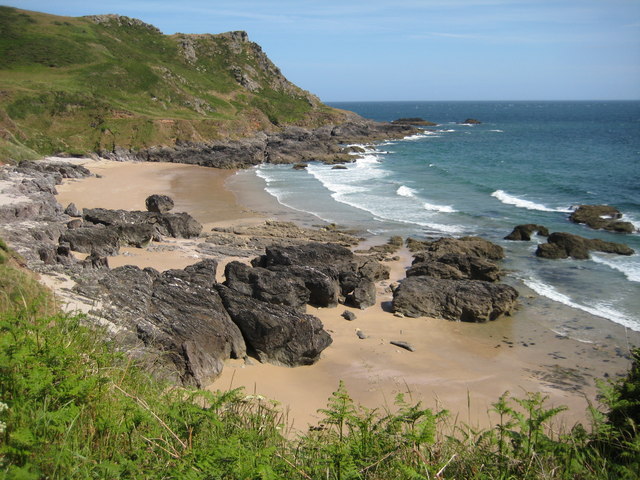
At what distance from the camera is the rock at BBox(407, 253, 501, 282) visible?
21.4 meters

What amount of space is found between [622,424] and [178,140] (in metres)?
61.6

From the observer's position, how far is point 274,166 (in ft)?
197

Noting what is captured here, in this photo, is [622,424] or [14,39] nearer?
[622,424]

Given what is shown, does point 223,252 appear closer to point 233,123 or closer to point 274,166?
point 274,166

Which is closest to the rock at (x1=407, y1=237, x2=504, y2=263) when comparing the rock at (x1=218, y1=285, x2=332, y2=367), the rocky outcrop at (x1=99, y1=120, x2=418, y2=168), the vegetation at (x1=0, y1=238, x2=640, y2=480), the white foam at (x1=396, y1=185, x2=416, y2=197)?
the rock at (x1=218, y1=285, x2=332, y2=367)

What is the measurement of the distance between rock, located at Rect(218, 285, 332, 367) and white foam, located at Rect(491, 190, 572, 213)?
2791 centimetres

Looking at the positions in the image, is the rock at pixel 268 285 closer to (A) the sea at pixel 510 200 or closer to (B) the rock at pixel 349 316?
(B) the rock at pixel 349 316

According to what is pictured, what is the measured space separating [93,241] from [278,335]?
10.6 m

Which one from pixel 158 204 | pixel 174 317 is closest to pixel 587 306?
pixel 174 317

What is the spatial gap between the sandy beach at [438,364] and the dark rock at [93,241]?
68 cm

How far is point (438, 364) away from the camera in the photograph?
48.7 ft

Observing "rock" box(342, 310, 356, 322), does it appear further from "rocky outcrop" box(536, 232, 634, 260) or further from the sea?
"rocky outcrop" box(536, 232, 634, 260)

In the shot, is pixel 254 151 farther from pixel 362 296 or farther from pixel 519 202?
pixel 362 296

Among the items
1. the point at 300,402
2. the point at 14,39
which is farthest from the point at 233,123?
the point at 300,402
